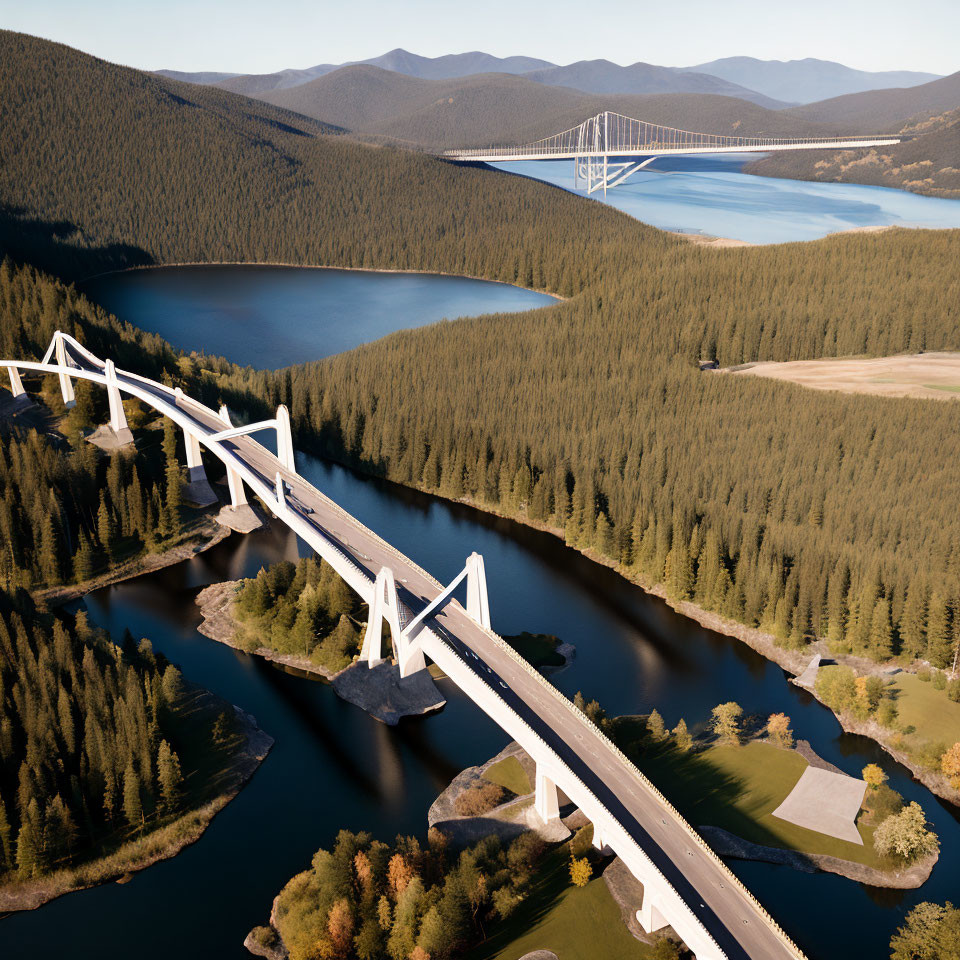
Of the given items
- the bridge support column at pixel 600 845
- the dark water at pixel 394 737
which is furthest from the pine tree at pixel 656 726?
the bridge support column at pixel 600 845

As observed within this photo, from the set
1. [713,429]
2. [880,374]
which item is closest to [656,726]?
[713,429]

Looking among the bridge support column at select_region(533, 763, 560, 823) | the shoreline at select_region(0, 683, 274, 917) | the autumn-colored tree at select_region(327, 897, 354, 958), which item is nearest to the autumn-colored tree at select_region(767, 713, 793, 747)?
the bridge support column at select_region(533, 763, 560, 823)

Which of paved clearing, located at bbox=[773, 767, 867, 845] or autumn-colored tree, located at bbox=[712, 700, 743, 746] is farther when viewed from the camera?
autumn-colored tree, located at bbox=[712, 700, 743, 746]

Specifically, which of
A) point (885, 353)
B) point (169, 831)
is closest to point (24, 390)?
point (169, 831)

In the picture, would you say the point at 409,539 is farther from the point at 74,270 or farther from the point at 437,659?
the point at 74,270

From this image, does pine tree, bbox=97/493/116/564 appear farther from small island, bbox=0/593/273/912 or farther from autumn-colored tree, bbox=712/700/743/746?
autumn-colored tree, bbox=712/700/743/746

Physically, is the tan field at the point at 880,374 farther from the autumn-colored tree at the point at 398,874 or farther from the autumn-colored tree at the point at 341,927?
the autumn-colored tree at the point at 341,927
